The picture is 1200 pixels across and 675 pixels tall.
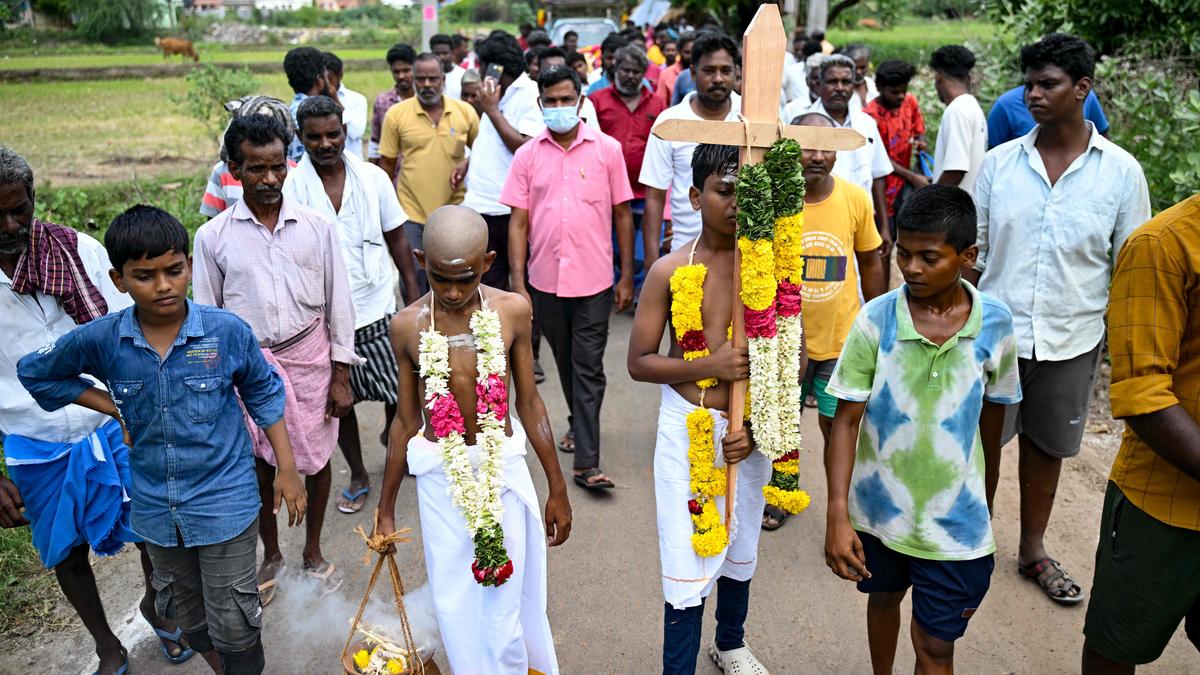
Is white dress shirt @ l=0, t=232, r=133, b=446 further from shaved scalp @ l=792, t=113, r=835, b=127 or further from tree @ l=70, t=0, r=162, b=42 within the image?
tree @ l=70, t=0, r=162, b=42

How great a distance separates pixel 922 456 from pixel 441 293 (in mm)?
1857

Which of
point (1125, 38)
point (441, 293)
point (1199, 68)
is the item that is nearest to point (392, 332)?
point (441, 293)

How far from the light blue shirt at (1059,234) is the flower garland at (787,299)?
1.62 metres

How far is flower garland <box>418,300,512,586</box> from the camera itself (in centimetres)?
336

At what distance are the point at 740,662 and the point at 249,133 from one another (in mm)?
3220

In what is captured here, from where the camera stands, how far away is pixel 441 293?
135 inches

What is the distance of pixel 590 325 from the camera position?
19.1 ft

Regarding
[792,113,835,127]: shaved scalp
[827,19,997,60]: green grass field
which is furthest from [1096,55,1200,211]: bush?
[827,19,997,60]: green grass field

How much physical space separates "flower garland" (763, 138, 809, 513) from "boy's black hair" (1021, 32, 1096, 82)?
185 centimetres

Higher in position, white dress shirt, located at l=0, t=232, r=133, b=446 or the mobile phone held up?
the mobile phone held up

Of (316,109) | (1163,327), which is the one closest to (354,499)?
(316,109)

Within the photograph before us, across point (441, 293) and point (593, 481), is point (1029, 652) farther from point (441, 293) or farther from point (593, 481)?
point (441, 293)

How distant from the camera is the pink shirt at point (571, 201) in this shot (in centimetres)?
575

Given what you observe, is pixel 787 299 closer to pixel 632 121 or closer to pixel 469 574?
pixel 469 574
